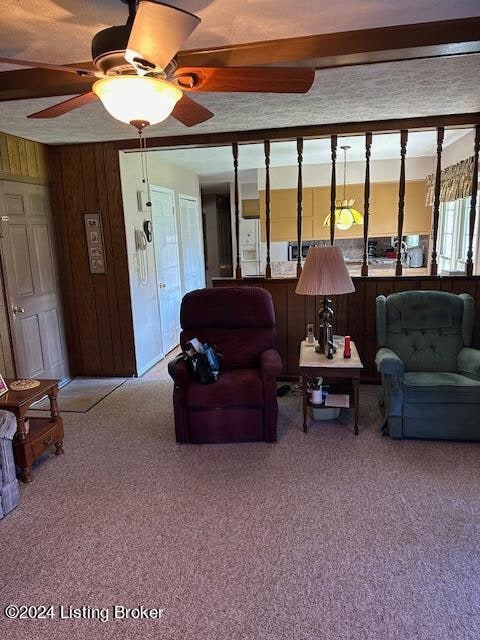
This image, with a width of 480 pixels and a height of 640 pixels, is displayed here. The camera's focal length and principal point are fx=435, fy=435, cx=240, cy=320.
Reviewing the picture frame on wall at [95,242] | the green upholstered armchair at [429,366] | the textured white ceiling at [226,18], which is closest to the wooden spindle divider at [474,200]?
the green upholstered armchair at [429,366]

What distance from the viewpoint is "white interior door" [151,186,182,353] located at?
5.39m

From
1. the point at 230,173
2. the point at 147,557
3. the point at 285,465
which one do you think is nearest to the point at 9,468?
the point at 147,557

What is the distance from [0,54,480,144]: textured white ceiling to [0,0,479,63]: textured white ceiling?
18.1 inches

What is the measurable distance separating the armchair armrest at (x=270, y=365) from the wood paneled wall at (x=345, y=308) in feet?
3.25

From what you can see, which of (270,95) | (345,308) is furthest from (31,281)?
(345,308)

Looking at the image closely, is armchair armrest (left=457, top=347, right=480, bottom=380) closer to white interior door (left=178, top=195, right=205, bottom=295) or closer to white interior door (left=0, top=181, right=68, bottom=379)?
white interior door (left=0, top=181, right=68, bottom=379)

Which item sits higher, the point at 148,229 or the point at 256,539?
the point at 148,229

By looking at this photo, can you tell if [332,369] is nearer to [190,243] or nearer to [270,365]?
[270,365]

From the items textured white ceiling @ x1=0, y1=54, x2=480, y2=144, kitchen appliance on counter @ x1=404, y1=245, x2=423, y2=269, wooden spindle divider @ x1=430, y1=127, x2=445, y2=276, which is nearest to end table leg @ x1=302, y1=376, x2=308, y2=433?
wooden spindle divider @ x1=430, y1=127, x2=445, y2=276

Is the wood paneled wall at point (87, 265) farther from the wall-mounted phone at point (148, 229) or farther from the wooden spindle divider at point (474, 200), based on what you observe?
the wooden spindle divider at point (474, 200)

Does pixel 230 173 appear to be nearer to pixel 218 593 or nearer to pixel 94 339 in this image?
pixel 94 339

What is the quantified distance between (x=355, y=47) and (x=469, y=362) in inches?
90.2

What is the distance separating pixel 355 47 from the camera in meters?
2.17

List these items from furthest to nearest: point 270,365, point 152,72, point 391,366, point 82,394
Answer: point 82,394 → point 270,365 → point 391,366 → point 152,72
